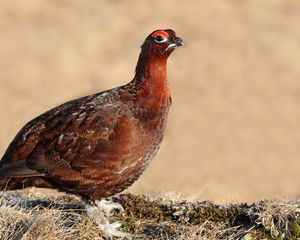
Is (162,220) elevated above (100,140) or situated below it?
below

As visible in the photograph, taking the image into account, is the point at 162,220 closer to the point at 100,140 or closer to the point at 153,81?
the point at 100,140

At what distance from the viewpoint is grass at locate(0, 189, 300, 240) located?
604cm

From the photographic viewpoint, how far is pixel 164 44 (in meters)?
6.53

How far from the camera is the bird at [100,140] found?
20.6 ft

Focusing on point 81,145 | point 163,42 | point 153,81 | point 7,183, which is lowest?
point 7,183

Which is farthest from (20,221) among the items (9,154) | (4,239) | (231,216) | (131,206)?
(231,216)

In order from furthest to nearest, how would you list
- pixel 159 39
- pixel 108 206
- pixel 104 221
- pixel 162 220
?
1. pixel 108 206
2. pixel 162 220
3. pixel 159 39
4. pixel 104 221

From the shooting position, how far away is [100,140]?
20.7 ft

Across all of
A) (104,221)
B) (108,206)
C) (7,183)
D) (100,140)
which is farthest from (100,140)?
(7,183)

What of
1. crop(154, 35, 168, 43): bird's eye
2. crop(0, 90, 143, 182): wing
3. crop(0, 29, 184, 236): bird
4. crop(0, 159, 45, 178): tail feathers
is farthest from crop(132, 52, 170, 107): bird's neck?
crop(0, 159, 45, 178): tail feathers

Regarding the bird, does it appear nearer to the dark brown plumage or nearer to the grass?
the dark brown plumage

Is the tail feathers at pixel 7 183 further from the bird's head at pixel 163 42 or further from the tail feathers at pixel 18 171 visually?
the bird's head at pixel 163 42

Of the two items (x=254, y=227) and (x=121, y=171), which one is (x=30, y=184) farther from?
(x=254, y=227)

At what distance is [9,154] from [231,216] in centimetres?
222
